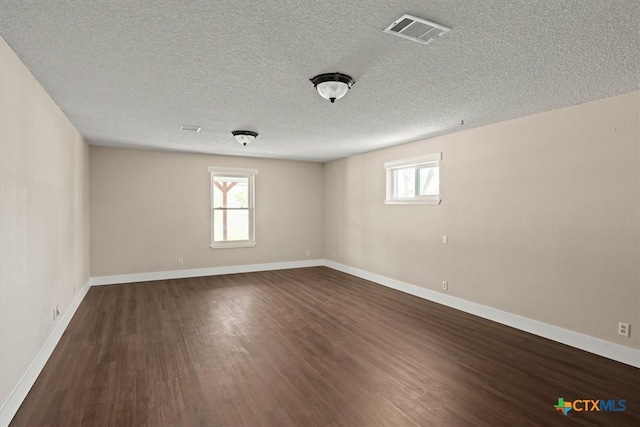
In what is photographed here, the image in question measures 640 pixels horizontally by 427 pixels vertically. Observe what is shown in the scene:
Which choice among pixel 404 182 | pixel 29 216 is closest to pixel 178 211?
pixel 29 216

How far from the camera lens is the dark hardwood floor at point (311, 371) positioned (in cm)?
227

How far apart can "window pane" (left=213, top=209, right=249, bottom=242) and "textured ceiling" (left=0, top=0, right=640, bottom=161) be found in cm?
319

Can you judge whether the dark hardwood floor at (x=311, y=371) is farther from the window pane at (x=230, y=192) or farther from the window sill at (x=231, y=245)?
the window pane at (x=230, y=192)

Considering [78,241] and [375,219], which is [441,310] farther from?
[78,241]

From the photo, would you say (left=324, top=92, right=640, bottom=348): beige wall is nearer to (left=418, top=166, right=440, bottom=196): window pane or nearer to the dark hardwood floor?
(left=418, top=166, right=440, bottom=196): window pane

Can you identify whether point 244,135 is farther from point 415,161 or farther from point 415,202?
point 415,202

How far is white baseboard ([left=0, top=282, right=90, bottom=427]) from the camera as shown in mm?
2172

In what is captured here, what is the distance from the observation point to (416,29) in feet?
6.63

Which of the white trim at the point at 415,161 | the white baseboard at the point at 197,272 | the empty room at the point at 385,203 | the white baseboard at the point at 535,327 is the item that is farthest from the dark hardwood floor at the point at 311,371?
the white trim at the point at 415,161

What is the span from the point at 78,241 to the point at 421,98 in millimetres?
5008

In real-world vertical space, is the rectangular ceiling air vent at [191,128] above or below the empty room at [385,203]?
above

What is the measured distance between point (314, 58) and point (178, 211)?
517 centimetres

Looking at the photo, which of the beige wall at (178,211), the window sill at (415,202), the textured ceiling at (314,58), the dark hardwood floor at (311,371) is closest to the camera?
the textured ceiling at (314,58)

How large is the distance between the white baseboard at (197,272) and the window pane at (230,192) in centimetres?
135
